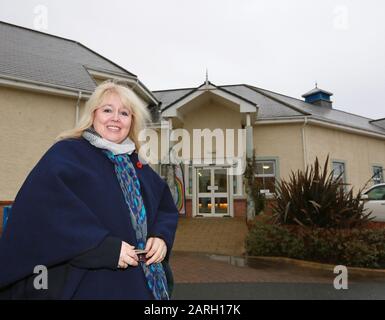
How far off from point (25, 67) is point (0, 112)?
239cm

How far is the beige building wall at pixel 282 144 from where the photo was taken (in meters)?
13.1

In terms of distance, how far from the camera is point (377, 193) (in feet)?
30.2

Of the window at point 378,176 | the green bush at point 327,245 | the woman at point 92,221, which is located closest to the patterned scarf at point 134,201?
the woman at point 92,221

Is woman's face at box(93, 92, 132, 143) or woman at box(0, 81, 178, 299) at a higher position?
woman's face at box(93, 92, 132, 143)

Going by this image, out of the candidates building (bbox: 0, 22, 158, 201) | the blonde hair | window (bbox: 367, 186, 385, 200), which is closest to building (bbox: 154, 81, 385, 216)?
window (bbox: 367, 186, 385, 200)

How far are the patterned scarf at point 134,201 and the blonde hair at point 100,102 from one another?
7 centimetres

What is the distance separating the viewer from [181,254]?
24.1 ft

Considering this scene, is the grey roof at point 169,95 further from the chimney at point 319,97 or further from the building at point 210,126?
the chimney at point 319,97

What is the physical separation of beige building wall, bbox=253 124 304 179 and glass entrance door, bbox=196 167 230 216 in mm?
2082

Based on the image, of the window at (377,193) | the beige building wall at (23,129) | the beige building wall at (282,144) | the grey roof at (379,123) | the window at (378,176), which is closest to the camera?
the beige building wall at (23,129)

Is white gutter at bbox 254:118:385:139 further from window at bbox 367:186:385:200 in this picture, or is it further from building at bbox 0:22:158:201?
building at bbox 0:22:158:201

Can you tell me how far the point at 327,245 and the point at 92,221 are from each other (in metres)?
6.15

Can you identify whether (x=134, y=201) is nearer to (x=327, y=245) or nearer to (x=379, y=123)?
(x=327, y=245)

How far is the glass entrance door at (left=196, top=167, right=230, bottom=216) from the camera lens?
44.5ft
